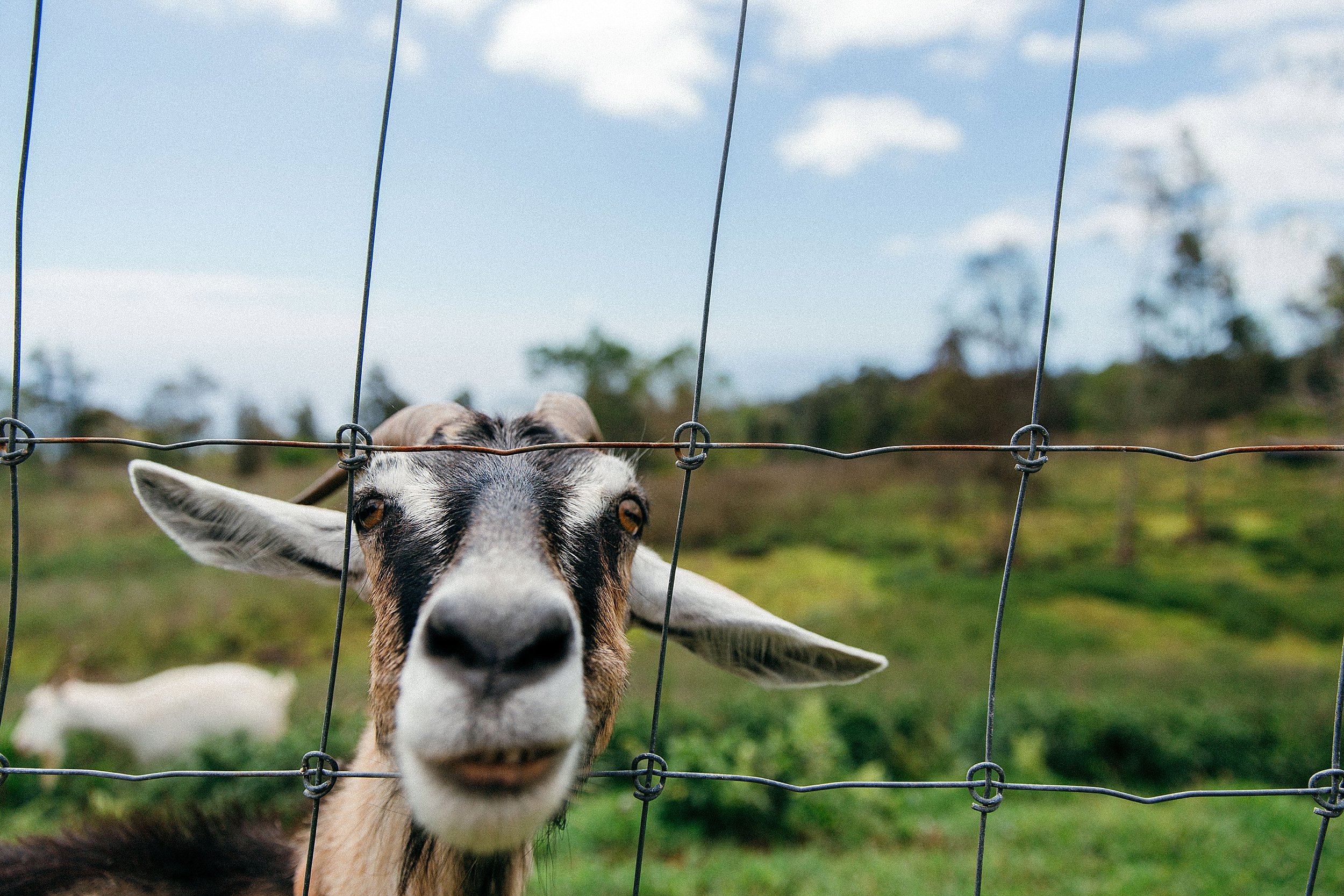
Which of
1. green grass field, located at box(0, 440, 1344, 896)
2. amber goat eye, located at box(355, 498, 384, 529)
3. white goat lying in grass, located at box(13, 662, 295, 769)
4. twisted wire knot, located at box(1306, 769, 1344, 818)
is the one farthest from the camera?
white goat lying in grass, located at box(13, 662, 295, 769)

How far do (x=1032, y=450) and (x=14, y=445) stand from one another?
236 centimetres

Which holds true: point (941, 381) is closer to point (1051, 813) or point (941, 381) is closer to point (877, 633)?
point (877, 633)

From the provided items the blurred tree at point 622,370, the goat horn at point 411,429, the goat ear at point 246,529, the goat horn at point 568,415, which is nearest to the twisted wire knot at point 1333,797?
the goat horn at point 568,415

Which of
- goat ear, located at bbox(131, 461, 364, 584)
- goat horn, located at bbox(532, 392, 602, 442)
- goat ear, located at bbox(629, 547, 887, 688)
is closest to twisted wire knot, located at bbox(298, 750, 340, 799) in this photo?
goat ear, located at bbox(131, 461, 364, 584)

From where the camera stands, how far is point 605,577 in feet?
7.20

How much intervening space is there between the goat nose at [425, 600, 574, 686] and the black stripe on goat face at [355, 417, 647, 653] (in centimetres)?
27

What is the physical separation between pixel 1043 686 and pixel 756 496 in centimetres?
1471

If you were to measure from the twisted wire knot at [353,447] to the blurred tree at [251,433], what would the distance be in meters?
16.4

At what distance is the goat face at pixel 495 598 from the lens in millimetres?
1611

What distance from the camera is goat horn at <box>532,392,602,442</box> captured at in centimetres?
276

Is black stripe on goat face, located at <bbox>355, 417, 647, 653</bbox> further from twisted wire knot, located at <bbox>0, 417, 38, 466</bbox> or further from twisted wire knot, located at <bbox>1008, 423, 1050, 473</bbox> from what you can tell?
twisted wire knot, located at <bbox>1008, 423, 1050, 473</bbox>

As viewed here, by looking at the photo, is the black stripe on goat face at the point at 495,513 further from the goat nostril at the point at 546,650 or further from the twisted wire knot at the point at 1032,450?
the twisted wire knot at the point at 1032,450

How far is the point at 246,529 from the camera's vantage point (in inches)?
100

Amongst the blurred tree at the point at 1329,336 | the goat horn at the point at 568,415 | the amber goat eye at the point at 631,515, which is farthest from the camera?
the blurred tree at the point at 1329,336
